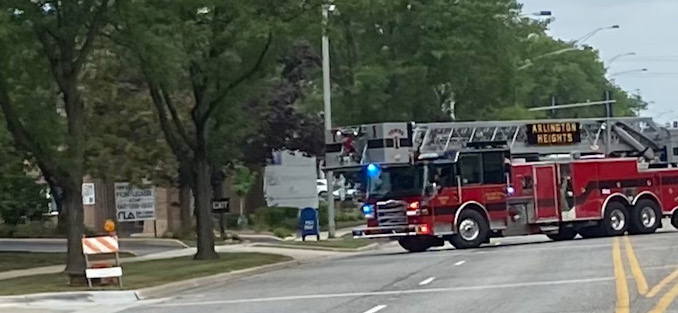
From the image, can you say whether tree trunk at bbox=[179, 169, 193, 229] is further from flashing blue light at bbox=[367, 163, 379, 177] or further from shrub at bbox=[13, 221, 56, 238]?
flashing blue light at bbox=[367, 163, 379, 177]

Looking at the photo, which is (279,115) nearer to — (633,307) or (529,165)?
(529,165)

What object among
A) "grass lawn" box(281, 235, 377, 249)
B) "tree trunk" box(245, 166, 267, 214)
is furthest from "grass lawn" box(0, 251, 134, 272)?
"tree trunk" box(245, 166, 267, 214)

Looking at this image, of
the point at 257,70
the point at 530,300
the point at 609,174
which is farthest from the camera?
the point at 609,174

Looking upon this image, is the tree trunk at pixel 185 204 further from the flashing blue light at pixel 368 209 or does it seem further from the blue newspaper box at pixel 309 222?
the flashing blue light at pixel 368 209

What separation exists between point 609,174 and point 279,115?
17.0m

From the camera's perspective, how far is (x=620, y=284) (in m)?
22.5

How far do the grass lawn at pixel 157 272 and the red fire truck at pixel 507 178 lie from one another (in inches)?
141

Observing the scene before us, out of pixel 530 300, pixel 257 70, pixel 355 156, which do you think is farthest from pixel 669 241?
pixel 530 300

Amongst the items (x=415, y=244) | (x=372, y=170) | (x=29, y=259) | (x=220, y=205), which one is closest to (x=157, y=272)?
(x=372, y=170)

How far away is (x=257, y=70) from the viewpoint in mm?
35688

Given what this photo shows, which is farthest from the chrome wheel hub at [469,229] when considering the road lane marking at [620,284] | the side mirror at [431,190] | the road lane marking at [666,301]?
the road lane marking at [666,301]

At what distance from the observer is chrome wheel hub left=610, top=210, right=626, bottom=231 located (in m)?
41.1

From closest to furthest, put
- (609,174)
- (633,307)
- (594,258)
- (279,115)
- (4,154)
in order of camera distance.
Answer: (633,307), (594,258), (4,154), (609,174), (279,115)

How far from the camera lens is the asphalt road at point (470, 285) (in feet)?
67.1
